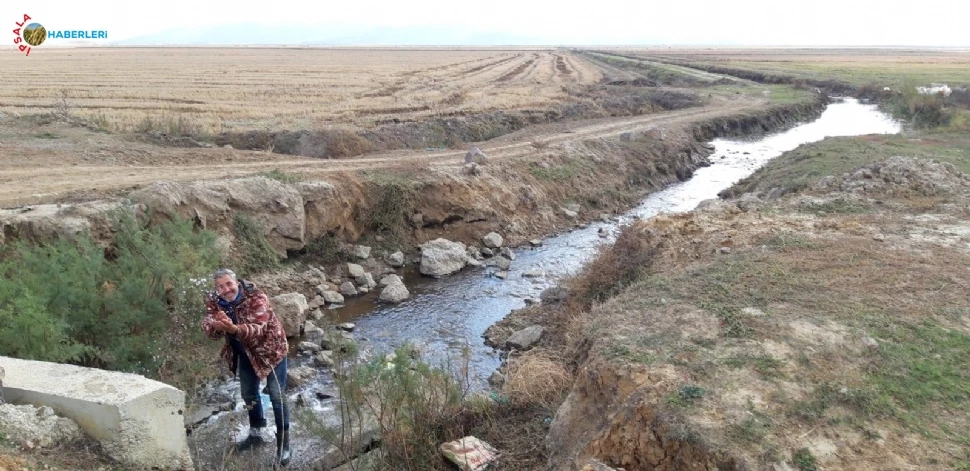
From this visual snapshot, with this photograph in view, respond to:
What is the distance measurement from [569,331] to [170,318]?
6.69m

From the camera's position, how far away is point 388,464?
7.39 m

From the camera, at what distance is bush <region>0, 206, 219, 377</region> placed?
8.46 meters

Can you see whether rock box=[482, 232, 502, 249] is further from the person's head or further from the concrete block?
the concrete block

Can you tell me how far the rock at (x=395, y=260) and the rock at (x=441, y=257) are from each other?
0.59 m

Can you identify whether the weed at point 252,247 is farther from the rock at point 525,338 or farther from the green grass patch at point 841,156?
the green grass patch at point 841,156

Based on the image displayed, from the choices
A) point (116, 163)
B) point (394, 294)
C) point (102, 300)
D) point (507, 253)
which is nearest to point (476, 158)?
point (507, 253)

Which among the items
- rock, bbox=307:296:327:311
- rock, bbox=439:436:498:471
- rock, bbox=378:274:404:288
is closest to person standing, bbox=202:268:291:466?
rock, bbox=439:436:498:471

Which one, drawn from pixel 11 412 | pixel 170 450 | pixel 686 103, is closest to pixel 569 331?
pixel 170 450

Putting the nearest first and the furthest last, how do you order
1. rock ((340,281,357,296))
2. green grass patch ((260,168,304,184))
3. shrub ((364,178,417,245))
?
rock ((340,281,357,296)) < green grass patch ((260,168,304,184)) < shrub ((364,178,417,245))

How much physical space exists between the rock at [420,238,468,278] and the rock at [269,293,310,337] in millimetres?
4199

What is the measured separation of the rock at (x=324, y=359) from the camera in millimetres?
11469

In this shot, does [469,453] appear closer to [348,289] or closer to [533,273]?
[348,289]

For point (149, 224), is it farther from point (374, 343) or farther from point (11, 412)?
point (11, 412)

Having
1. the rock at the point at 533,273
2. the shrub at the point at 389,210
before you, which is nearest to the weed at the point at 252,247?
the shrub at the point at 389,210
